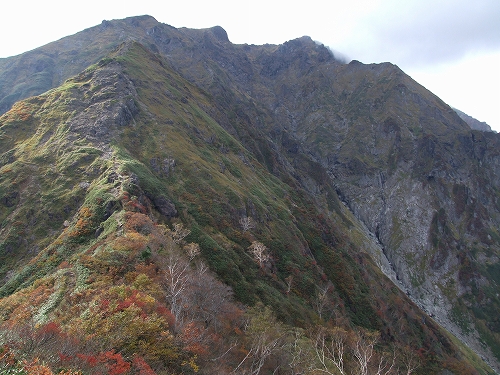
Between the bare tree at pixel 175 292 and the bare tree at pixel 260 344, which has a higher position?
the bare tree at pixel 175 292

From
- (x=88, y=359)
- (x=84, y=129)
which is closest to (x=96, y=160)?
(x=84, y=129)

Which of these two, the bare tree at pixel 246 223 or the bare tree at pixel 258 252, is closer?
the bare tree at pixel 258 252

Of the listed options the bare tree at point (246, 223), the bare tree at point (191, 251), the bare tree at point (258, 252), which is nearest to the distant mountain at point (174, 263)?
the bare tree at point (191, 251)

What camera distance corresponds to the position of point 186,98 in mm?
134000

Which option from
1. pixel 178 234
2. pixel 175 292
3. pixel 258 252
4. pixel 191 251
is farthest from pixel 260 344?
pixel 258 252

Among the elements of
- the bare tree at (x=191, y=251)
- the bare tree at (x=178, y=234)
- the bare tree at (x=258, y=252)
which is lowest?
the bare tree at (x=258, y=252)

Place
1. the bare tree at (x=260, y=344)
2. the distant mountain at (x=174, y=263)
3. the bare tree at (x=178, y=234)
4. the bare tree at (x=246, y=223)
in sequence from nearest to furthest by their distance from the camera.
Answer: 1. the distant mountain at (x=174, y=263)
2. the bare tree at (x=260, y=344)
3. the bare tree at (x=178, y=234)
4. the bare tree at (x=246, y=223)

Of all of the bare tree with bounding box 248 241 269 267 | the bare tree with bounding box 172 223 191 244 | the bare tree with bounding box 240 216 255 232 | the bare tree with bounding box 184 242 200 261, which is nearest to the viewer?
the bare tree with bounding box 184 242 200 261

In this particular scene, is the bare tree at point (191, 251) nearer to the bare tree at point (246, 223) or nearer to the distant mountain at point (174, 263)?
the distant mountain at point (174, 263)

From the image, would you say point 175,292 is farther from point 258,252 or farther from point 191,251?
point 258,252

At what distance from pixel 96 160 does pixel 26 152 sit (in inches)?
743

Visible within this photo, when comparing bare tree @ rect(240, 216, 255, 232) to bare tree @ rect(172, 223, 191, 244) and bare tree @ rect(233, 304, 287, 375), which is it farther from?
bare tree @ rect(233, 304, 287, 375)

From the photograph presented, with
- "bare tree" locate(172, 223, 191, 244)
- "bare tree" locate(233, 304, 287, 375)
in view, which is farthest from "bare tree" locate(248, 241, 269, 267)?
"bare tree" locate(233, 304, 287, 375)

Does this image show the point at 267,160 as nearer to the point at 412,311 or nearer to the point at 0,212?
the point at 412,311
